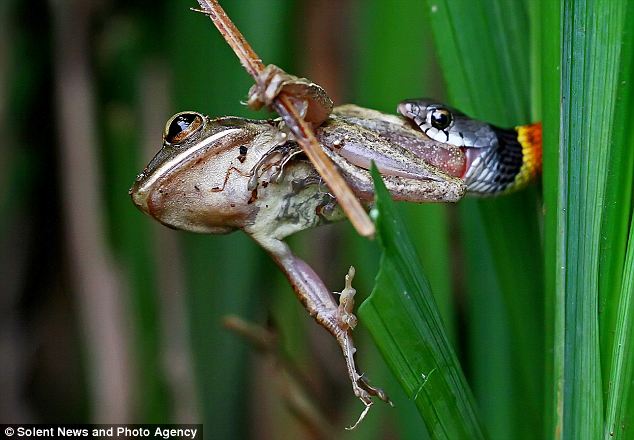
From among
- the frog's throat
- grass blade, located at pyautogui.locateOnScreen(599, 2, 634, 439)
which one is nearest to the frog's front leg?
the frog's throat

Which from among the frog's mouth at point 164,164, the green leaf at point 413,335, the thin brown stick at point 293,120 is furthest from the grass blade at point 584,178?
the frog's mouth at point 164,164

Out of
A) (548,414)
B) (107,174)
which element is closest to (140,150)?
(107,174)

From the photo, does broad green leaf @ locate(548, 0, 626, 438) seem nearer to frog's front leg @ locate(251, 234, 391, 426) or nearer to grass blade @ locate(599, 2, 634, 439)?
grass blade @ locate(599, 2, 634, 439)

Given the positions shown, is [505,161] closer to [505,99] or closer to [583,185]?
[505,99]

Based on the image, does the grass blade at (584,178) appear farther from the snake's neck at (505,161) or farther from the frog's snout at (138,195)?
the frog's snout at (138,195)

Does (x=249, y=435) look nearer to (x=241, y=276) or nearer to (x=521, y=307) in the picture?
(x=241, y=276)

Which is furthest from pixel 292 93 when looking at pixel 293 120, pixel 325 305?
pixel 325 305
